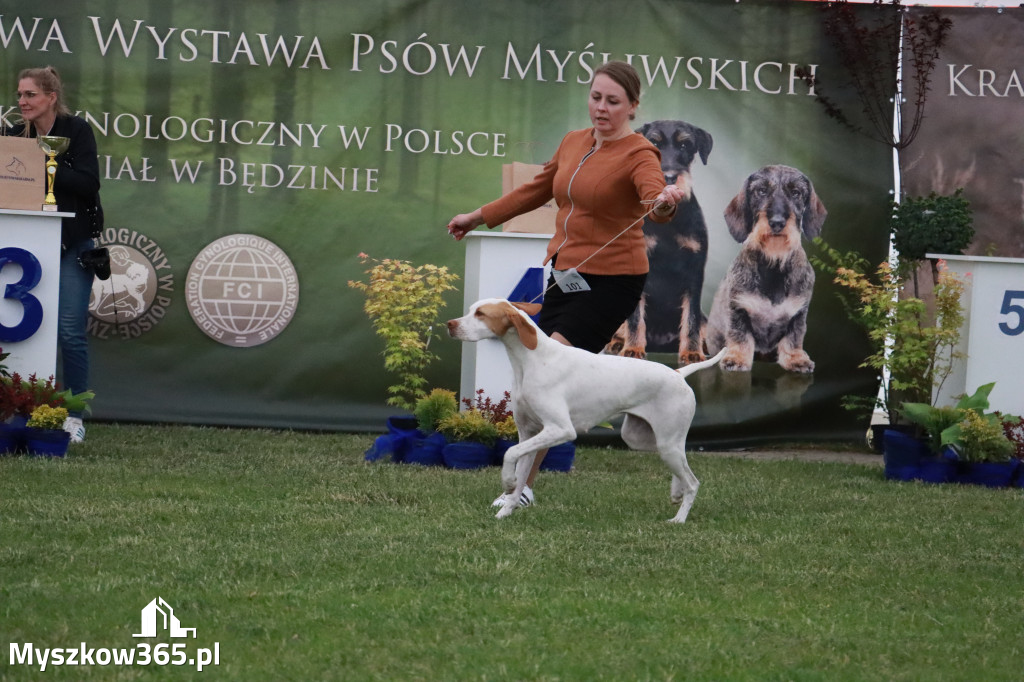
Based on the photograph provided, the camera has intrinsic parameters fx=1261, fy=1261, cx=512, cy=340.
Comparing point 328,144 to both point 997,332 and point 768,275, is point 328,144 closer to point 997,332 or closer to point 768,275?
point 768,275

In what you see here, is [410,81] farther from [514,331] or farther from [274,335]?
[514,331]

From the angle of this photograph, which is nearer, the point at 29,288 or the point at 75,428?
the point at 29,288

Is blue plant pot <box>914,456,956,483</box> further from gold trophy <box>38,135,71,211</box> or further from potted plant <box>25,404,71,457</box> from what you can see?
gold trophy <box>38,135,71,211</box>

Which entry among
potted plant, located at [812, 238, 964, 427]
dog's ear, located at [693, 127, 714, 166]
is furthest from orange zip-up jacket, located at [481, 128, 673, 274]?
dog's ear, located at [693, 127, 714, 166]

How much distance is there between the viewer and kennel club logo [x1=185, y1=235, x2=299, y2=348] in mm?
8594

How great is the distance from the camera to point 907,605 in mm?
3934

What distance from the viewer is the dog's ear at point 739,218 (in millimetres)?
8859

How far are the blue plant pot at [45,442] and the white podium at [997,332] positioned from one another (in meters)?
5.13

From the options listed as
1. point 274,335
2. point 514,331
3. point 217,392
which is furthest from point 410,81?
point 514,331

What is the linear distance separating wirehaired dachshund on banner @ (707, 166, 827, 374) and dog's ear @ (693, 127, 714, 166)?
35 centimetres

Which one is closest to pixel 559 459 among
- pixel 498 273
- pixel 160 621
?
pixel 498 273

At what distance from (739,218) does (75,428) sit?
15.2ft

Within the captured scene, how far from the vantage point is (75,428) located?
7230mm

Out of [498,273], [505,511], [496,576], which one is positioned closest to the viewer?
[496,576]
